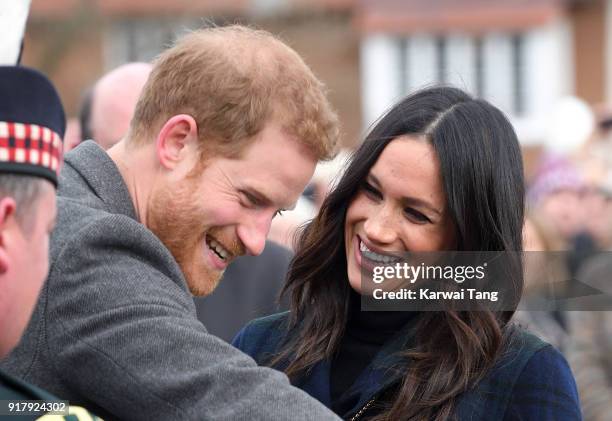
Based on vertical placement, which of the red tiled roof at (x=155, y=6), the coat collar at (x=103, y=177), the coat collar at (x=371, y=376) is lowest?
the red tiled roof at (x=155, y=6)

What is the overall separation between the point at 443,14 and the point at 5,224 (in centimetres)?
2264

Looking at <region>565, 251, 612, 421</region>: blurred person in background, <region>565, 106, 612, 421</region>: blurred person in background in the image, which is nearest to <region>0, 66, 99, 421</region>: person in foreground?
<region>565, 106, 612, 421</region>: blurred person in background

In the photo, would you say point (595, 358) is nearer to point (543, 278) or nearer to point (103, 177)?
point (543, 278)

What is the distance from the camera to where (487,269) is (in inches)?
113

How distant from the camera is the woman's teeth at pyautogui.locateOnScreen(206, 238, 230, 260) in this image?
2.48m

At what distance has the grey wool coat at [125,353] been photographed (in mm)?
1964

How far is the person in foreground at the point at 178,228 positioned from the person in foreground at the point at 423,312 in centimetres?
38

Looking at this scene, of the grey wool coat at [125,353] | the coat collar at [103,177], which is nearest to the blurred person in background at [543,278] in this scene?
the coat collar at [103,177]

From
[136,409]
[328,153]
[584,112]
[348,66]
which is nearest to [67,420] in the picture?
[136,409]

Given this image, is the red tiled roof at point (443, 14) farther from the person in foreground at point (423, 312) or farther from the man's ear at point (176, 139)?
the man's ear at point (176, 139)

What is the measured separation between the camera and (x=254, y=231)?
2.52 m

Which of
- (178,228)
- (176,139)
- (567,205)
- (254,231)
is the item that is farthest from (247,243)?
(567,205)

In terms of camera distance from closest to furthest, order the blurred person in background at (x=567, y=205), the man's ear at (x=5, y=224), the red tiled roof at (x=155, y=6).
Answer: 1. the man's ear at (x=5, y=224)
2. the blurred person in background at (x=567, y=205)
3. the red tiled roof at (x=155, y=6)

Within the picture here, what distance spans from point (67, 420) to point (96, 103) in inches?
132
